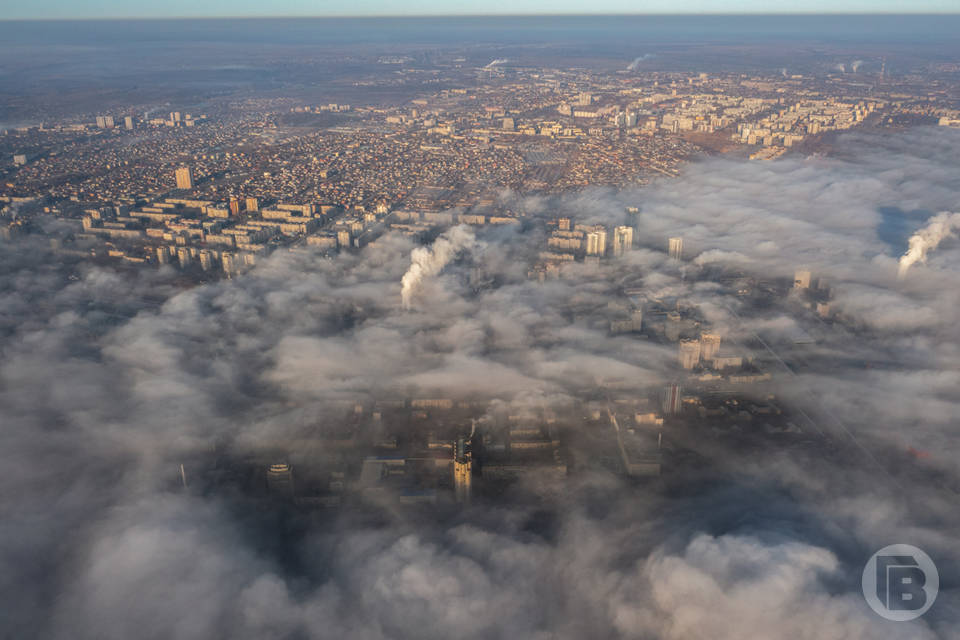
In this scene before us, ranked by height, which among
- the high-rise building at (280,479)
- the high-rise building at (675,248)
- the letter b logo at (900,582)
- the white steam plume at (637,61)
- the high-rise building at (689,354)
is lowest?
the letter b logo at (900,582)

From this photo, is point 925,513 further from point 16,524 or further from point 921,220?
point 921,220

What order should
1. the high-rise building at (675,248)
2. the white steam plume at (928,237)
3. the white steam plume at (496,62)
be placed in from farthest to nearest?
1. the white steam plume at (496,62)
2. the high-rise building at (675,248)
3. the white steam plume at (928,237)

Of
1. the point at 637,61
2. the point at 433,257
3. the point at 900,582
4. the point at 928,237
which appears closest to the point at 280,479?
the point at 900,582

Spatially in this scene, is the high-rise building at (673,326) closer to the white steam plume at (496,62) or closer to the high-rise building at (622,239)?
the high-rise building at (622,239)

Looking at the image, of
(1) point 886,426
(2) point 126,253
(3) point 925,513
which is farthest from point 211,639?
(2) point 126,253

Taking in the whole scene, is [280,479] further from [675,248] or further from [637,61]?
[637,61]

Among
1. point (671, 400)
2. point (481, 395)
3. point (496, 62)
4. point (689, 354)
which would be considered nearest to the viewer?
point (671, 400)

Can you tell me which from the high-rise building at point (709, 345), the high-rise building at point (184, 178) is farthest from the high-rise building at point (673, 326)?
the high-rise building at point (184, 178)
